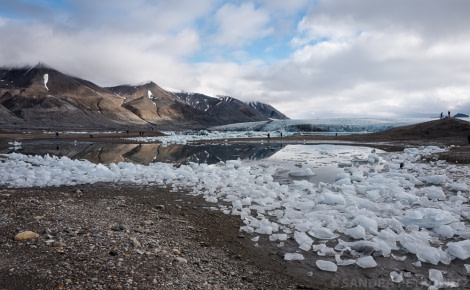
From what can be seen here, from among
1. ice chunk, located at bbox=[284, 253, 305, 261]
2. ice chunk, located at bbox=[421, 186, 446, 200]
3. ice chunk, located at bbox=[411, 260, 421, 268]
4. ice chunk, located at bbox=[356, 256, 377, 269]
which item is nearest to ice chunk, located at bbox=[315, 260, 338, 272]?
ice chunk, located at bbox=[284, 253, 305, 261]

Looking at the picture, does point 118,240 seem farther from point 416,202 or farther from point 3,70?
point 3,70

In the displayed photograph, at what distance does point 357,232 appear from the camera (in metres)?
5.46

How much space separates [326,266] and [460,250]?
226cm

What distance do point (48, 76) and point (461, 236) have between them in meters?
193

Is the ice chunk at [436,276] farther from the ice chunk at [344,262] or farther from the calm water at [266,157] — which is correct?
the calm water at [266,157]

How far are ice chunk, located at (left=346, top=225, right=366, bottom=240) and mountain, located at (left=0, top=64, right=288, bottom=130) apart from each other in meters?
98.7

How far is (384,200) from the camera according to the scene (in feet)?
26.1

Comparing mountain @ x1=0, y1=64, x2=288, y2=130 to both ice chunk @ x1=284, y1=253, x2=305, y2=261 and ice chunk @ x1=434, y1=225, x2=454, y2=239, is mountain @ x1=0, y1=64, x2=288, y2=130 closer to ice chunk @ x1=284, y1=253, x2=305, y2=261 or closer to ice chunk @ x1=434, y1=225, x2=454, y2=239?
ice chunk @ x1=284, y1=253, x2=305, y2=261

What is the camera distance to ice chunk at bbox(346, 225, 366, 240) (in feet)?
17.7

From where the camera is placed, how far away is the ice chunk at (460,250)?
4.59 m

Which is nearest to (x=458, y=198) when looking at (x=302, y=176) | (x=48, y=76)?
(x=302, y=176)

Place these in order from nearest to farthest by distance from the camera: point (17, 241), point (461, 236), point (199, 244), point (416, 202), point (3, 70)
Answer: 1. point (17, 241)
2. point (199, 244)
3. point (461, 236)
4. point (416, 202)
5. point (3, 70)

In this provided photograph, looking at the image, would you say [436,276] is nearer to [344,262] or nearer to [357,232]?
[344,262]

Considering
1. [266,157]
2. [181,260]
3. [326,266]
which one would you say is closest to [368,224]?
[326,266]
